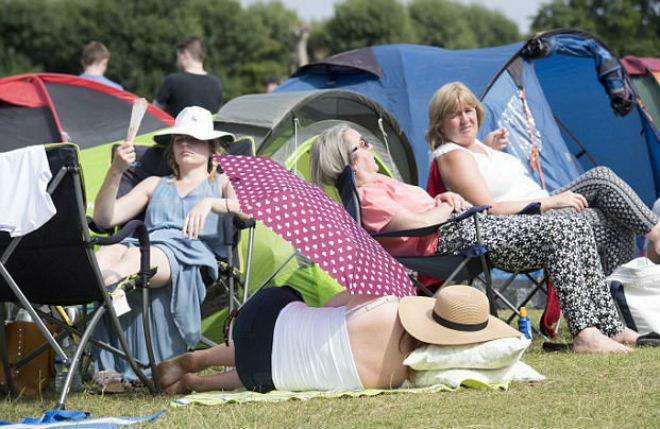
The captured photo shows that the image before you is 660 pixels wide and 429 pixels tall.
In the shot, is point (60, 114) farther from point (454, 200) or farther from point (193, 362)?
point (193, 362)

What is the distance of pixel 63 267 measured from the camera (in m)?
2.72

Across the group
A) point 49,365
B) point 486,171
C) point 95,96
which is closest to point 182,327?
point 49,365

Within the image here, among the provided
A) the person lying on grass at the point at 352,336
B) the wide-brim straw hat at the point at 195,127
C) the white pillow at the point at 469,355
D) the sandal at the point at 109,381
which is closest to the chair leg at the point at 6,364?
the sandal at the point at 109,381

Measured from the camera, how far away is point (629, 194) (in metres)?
3.75

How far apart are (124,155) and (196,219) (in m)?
0.36

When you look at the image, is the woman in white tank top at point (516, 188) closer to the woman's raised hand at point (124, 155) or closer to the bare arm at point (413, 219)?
the bare arm at point (413, 219)

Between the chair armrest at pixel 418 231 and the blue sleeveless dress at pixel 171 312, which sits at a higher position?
the chair armrest at pixel 418 231

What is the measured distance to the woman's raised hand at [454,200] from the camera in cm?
355

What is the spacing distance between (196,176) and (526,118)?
9.41 ft

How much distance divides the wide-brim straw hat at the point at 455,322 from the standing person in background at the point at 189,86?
4.15 meters

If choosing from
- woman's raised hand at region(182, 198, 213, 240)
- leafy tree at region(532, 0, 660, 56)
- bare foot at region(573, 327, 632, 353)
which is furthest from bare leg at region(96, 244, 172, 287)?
leafy tree at region(532, 0, 660, 56)

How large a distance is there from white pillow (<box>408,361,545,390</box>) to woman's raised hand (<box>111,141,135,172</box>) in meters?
1.35

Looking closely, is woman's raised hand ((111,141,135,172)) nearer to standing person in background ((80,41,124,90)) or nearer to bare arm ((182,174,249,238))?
bare arm ((182,174,249,238))

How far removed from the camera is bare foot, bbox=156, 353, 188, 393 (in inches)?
112
